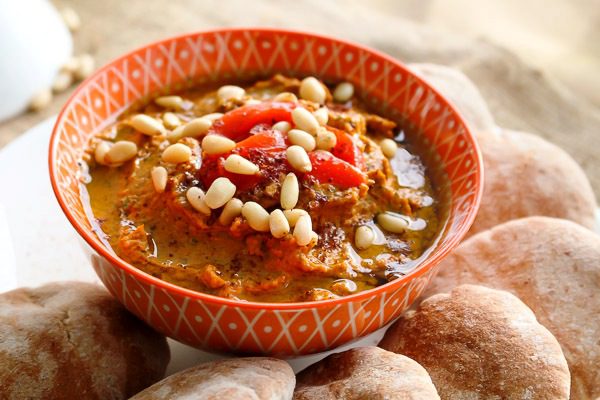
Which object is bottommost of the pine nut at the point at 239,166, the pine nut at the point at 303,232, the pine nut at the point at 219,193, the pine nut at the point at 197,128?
the pine nut at the point at 303,232

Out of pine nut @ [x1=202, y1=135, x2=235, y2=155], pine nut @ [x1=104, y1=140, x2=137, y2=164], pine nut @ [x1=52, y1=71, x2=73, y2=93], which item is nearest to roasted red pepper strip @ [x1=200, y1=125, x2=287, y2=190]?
pine nut @ [x1=202, y1=135, x2=235, y2=155]

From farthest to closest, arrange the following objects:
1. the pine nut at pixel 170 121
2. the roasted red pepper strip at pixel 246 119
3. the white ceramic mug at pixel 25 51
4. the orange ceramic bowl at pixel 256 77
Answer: the white ceramic mug at pixel 25 51
the pine nut at pixel 170 121
the roasted red pepper strip at pixel 246 119
the orange ceramic bowl at pixel 256 77

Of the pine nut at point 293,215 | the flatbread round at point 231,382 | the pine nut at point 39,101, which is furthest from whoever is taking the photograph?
the pine nut at point 39,101

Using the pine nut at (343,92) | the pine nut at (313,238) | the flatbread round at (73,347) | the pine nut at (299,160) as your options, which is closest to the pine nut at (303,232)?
the pine nut at (313,238)

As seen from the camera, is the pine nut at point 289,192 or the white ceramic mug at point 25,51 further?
the white ceramic mug at point 25,51

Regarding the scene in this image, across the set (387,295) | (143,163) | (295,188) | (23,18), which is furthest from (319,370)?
(23,18)

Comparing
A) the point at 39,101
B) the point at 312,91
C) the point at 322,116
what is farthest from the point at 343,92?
the point at 39,101

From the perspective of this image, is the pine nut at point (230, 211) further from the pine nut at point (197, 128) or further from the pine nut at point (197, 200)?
the pine nut at point (197, 128)
